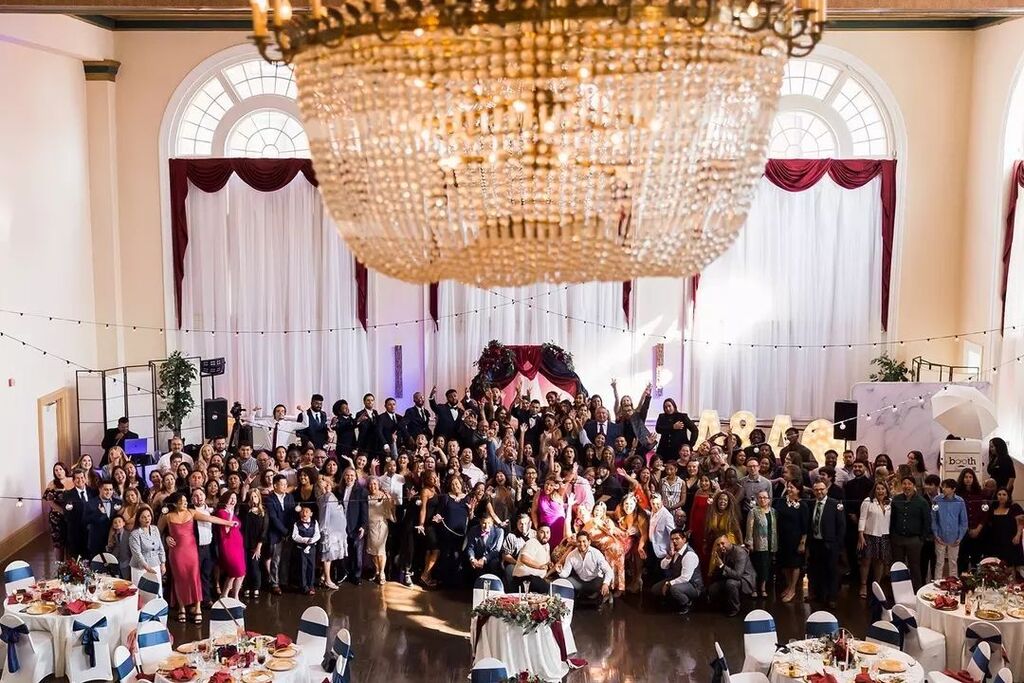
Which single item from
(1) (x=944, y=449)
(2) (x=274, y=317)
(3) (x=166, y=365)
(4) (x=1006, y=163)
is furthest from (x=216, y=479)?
(4) (x=1006, y=163)

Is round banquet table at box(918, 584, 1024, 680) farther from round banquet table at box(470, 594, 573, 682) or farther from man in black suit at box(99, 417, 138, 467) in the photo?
man in black suit at box(99, 417, 138, 467)

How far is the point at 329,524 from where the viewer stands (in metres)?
11.7

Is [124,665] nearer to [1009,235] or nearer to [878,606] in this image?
[878,606]

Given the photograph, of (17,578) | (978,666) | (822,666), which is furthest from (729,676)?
(17,578)

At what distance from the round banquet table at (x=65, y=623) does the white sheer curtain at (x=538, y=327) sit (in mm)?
8957

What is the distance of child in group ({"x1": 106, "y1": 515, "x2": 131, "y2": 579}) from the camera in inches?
422

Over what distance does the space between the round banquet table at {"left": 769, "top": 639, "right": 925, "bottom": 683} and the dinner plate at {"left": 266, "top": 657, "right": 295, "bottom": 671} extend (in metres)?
3.31

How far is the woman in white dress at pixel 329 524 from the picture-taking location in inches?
461

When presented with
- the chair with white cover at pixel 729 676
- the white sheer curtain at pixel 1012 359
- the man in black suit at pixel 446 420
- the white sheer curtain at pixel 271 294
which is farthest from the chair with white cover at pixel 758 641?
the white sheer curtain at pixel 271 294

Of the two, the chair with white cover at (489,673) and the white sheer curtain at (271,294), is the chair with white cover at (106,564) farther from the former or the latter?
the white sheer curtain at (271,294)

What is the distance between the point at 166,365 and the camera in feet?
54.9

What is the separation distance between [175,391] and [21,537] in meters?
3.46

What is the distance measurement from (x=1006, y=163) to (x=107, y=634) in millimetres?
12571

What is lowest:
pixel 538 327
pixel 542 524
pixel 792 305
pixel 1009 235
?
pixel 542 524
